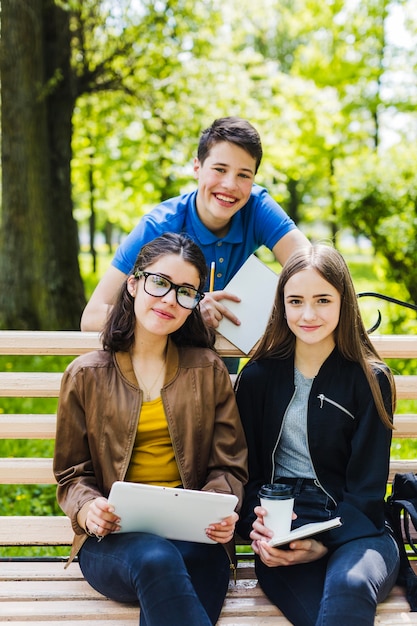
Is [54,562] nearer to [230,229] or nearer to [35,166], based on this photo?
[230,229]

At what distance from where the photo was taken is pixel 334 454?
106 inches

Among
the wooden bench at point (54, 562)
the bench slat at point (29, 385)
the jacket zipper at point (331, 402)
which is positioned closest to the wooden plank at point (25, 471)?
the wooden bench at point (54, 562)

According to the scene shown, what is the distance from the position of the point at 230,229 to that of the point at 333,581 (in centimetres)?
165

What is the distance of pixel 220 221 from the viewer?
3312mm

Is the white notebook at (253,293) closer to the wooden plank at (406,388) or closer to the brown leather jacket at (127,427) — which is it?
the brown leather jacket at (127,427)

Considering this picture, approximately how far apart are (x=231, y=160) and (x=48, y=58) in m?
6.79

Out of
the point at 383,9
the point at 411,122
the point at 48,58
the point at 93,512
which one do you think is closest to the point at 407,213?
the point at 48,58

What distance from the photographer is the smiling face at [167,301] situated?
2.64 metres

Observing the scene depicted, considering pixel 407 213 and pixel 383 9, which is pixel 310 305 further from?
pixel 383 9

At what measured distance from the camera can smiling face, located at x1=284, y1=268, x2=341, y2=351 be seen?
8.80ft

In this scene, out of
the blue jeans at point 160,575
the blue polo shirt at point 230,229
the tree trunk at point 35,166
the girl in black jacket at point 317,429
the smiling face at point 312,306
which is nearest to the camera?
the blue jeans at point 160,575

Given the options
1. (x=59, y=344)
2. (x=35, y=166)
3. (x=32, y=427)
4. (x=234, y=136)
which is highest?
(x=35, y=166)

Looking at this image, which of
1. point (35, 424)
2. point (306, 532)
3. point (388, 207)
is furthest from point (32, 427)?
point (388, 207)

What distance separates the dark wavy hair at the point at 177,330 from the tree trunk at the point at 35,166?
6129mm
